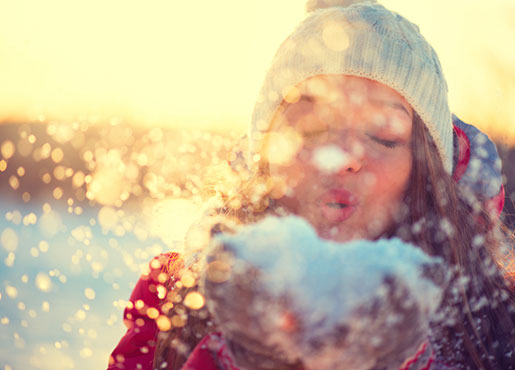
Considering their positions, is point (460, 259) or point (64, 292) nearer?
point (460, 259)

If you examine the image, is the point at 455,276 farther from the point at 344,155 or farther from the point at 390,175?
the point at 344,155


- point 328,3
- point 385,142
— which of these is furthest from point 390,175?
point 328,3

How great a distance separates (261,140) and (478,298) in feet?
3.37

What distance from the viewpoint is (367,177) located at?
5.56ft

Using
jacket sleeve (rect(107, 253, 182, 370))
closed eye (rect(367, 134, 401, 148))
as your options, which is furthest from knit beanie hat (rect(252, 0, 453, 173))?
jacket sleeve (rect(107, 253, 182, 370))

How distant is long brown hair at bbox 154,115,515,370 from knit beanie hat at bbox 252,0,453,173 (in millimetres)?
103

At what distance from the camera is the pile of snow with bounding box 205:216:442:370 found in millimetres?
997

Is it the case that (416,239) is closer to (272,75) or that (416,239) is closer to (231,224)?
(231,224)

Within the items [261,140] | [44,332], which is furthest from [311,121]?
[44,332]

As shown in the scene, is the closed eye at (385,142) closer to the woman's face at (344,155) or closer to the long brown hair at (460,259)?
the woman's face at (344,155)

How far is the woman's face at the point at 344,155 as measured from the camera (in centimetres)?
165

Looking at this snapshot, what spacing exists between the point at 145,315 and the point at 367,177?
1122 mm

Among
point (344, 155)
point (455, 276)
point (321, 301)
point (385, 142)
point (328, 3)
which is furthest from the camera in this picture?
point (328, 3)

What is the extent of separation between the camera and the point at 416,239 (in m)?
1.92
